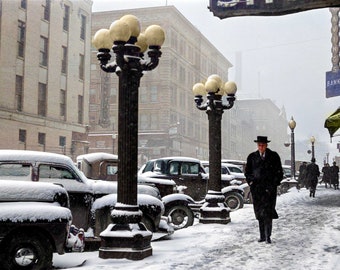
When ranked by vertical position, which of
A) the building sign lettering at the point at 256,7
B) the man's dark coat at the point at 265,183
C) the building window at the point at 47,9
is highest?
the building window at the point at 47,9

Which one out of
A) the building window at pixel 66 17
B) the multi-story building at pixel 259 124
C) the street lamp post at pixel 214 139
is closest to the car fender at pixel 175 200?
the street lamp post at pixel 214 139

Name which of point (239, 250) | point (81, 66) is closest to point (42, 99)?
point (81, 66)

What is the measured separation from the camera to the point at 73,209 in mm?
9094

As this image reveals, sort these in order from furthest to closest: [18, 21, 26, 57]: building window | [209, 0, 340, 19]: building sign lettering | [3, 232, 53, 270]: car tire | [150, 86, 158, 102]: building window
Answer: [150, 86, 158, 102]: building window → [18, 21, 26, 57]: building window → [209, 0, 340, 19]: building sign lettering → [3, 232, 53, 270]: car tire

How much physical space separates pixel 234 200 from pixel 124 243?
10784 mm

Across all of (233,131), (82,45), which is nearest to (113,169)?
(82,45)

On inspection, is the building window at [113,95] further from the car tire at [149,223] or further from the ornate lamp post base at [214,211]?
the car tire at [149,223]

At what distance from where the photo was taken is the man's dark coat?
8.23 m

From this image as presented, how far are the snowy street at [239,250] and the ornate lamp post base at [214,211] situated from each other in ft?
0.92

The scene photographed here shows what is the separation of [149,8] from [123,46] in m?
51.2

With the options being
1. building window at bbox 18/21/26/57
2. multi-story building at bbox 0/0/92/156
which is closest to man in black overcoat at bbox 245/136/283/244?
multi-story building at bbox 0/0/92/156

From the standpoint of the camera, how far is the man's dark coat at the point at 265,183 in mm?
8234

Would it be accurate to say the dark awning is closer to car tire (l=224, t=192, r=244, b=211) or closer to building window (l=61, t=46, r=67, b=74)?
car tire (l=224, t=192, r=244, b=211)

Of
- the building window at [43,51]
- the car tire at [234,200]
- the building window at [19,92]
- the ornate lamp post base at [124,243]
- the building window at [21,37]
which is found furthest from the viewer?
the building window at [43,51]
